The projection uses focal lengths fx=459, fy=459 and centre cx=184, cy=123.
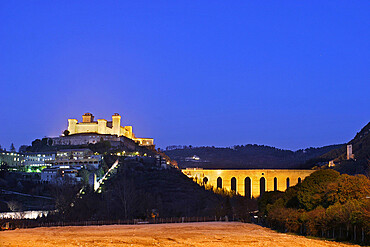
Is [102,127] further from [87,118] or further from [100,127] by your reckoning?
[87,118]

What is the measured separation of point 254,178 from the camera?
10200cm

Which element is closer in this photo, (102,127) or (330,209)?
(330,209)

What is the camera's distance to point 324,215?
2916 centimetres

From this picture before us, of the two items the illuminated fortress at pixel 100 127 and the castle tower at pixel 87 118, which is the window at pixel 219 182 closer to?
the illuminated fortress at pixel 100 127

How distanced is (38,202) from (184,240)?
39224 millimetres

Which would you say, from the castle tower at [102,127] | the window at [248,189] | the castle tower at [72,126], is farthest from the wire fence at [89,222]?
the castle tower at [72,126]

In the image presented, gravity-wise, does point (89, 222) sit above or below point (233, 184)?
below

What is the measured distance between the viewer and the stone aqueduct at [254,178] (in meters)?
99.9

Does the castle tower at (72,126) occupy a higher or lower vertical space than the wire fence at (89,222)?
higher

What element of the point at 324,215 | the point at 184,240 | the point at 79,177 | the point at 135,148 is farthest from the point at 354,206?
the point at 135,148

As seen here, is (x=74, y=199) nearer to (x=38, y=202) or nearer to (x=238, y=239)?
(x=38, y=202)

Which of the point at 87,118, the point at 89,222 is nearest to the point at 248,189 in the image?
the point at 87,118

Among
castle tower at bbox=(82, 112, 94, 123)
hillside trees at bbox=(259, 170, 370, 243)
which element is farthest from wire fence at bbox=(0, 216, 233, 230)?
castle tower at bbox=(82, 112, 94, 123)

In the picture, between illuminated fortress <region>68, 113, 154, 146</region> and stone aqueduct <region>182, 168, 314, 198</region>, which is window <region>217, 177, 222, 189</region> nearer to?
stone aqueduct <region>182, 168, 314, 198</region>
